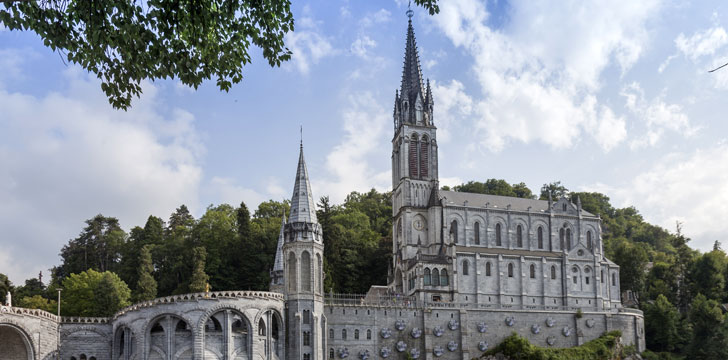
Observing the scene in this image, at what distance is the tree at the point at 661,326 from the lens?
81250mm

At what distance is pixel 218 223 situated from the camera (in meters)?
97.0

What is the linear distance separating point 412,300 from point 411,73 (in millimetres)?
28188

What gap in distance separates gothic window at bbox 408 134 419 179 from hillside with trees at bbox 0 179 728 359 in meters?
13.1

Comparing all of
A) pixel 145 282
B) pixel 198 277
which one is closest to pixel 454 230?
pixel 198 277

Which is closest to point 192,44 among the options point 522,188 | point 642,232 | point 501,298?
point 501,298

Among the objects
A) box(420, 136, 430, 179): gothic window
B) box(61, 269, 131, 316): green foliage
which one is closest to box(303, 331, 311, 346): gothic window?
box(61, 269, 131, 316): green foliage

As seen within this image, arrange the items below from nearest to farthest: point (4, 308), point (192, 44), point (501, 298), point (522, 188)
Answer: point (192, 44) < point (4, 308) < point (501, 298) < point (522, 188)

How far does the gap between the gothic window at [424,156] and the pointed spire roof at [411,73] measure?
4.94 metres

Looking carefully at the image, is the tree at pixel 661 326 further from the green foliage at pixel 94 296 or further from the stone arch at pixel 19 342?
the stone arch at pixel 19 342

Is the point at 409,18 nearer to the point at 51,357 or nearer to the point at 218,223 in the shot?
the point at 218,223

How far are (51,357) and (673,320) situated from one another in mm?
60525

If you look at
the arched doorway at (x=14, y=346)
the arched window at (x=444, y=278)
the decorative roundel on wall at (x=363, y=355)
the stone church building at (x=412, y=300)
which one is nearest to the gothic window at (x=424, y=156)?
the stone church building at (x=412, y=300)

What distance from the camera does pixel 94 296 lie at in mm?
76938

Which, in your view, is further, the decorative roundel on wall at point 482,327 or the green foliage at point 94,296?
the green foliage at point 94,296
